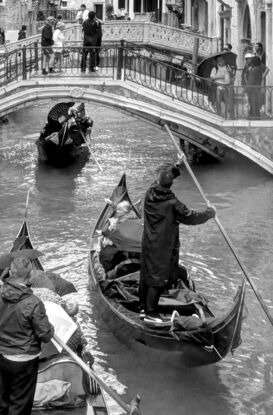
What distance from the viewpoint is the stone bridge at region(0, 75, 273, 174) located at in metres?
10.6

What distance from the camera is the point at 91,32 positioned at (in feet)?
36.1

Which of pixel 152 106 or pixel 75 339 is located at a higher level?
pixel 152 106

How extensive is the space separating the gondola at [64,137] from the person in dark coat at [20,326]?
7964 mm

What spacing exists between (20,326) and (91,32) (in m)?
7.27

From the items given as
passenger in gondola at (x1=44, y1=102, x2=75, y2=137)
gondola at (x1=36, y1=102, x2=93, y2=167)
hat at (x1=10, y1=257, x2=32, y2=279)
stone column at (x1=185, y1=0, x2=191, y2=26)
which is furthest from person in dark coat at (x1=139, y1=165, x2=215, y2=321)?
stone column at (x1=185, y1=0, x2=191, y2=26)

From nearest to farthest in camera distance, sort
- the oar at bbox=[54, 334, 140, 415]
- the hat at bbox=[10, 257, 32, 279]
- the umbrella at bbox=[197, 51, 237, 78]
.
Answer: the hat at bbox=[10, 257, 32, 279], the oar at bbox=[54, 334, 140, 415], the umbrella at bbox=[197, 51, 237, 78]

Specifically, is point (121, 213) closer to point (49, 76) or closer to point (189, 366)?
point (189, 366)

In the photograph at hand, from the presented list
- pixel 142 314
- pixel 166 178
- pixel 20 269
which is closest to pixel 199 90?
pixel 142 314

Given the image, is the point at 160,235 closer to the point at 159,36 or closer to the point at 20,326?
the point at 20,326

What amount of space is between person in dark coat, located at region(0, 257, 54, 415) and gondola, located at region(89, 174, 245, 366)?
4.21 feet

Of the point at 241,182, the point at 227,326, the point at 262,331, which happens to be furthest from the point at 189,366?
the point at 241,182

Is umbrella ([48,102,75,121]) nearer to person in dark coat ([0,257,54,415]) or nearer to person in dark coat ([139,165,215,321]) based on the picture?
person in dark coat ([139,165,215,321])

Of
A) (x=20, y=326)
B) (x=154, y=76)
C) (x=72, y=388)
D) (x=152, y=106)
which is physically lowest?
(x=72, y=388)

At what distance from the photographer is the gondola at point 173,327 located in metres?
5.16
